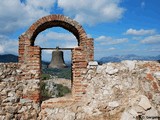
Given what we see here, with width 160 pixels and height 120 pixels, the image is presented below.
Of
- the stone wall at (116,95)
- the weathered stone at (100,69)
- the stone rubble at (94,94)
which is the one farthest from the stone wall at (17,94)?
the weathered stone at (100,69)

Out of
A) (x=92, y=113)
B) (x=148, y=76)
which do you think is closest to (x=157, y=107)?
(x=148, y=76)

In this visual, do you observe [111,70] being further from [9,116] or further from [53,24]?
[9,116]

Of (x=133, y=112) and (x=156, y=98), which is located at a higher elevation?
(x=156, y=98)

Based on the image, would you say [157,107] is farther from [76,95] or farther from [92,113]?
[76,95]

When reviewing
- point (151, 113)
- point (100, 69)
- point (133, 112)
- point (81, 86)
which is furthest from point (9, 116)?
point (151, 113)

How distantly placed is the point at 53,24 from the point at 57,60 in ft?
6.27

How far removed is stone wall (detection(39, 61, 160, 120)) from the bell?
6.96 feet

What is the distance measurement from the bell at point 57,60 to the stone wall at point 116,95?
2122 millimetres

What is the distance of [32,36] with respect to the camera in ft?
25.2

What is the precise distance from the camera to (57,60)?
9.50 m

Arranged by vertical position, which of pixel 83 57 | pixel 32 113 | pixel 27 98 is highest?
pixel 83 57

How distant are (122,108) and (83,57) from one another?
6.50 feet

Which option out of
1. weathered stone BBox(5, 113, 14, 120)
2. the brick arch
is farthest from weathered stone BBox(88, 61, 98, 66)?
weathered stone BBox(5, 113, 14, 120)

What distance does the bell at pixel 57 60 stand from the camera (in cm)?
945
